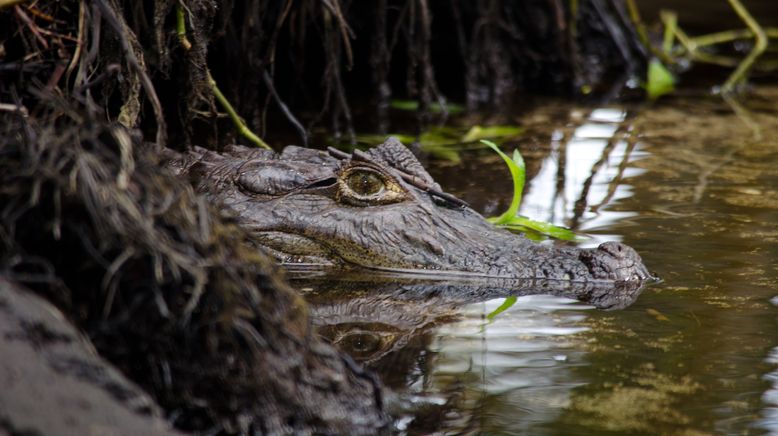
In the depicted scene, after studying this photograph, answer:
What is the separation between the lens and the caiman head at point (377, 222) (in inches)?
159

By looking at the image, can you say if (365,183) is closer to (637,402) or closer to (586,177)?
(637,402)

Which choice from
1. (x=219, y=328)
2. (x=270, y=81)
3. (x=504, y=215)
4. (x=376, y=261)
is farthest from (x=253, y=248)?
(x=270, y=81)

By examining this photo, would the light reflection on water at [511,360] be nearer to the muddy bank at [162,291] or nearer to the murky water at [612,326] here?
the murky water at [612,326]

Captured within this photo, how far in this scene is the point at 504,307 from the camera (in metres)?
3.75

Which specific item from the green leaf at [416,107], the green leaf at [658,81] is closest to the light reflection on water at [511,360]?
the green leaf at [416,107]

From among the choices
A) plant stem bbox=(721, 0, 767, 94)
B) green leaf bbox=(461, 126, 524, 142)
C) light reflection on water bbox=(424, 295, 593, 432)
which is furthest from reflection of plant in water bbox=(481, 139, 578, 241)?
plant stem bbox=(721, 0, 767, 94)

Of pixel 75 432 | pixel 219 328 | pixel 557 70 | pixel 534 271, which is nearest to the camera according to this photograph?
pixel 75 432

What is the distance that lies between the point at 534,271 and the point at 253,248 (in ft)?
4.66

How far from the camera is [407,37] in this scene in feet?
22.0

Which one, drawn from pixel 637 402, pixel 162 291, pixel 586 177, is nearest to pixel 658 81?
pixel 586 177

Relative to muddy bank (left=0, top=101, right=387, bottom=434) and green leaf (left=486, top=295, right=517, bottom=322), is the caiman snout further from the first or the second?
muddy bank (left=0, top=101, right=387, bottom=434)

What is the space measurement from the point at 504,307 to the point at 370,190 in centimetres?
78

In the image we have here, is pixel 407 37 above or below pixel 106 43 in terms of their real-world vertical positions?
below

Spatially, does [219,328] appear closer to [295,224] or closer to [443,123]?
[295,224]
